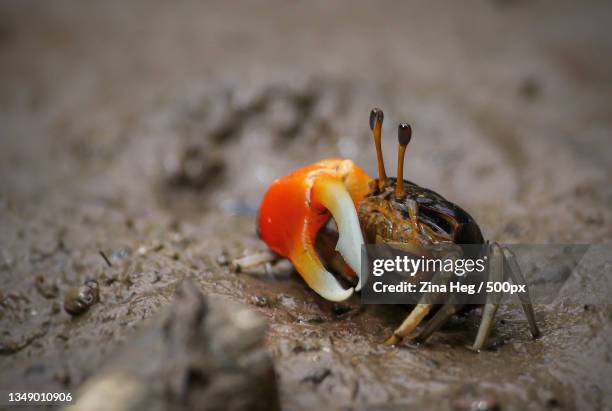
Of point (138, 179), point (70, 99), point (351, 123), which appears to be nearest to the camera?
point (138, 179)

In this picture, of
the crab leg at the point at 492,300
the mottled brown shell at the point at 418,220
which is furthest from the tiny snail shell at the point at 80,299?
the crab leg at the point at 492,300

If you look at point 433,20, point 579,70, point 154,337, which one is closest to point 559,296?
point 154,337

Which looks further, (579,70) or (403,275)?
(579,70)

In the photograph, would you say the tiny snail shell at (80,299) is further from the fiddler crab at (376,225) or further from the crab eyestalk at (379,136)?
the crab eyestalk at (379,136)

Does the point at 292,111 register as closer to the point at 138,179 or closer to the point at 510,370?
the point at 138,179

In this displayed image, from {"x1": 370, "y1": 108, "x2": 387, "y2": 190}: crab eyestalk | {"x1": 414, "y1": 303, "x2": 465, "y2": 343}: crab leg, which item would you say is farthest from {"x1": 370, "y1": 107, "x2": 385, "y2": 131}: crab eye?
{"x1": 414, "y1": 303, "x2": 465, "y2": 343}: crab leg

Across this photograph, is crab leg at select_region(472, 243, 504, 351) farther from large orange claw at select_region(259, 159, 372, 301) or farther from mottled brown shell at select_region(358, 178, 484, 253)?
large orange claw at select_region(259, 159, 372, 301)

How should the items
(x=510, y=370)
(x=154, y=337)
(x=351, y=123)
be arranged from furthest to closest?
(x=351, y=123) < (x=510, y=370) < (x=154, y=337)
